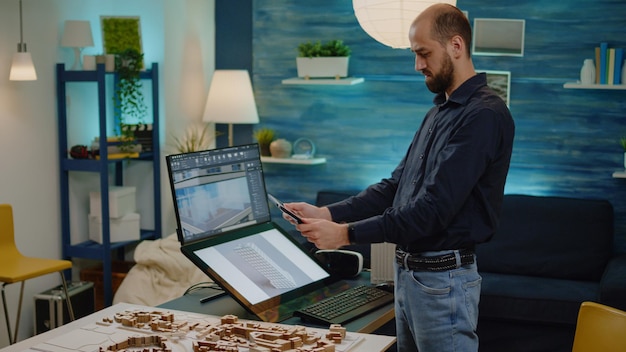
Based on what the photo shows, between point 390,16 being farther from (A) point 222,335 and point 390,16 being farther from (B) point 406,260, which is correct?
(A) point 222,335

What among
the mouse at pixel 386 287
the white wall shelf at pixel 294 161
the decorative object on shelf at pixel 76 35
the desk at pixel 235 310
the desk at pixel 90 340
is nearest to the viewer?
the desk at pixel 90 340

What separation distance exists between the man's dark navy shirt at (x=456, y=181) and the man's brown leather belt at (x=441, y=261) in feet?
0.07

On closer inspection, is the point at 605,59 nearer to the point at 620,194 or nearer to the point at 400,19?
the point at 620,194

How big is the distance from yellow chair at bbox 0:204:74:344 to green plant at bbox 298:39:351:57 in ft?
6.67

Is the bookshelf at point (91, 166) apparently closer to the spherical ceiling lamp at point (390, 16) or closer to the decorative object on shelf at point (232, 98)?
the decorative object on shelf at point (232, 98)

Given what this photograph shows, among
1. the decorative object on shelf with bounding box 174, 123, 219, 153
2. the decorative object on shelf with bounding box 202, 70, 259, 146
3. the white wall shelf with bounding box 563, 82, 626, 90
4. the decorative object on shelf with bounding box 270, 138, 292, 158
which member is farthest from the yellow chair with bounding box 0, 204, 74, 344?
the white wall shelf with bounding box 563, 82, 626, 90

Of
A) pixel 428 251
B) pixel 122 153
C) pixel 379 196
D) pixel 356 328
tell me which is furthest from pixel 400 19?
pixel 122 153

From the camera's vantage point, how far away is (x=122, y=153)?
495cm

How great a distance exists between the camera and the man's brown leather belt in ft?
7.65

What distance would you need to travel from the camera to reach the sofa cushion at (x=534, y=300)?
4156mm

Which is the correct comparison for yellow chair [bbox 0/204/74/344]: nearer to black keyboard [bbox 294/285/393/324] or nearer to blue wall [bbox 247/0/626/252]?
blue wall [bbox 247/0/626/252]

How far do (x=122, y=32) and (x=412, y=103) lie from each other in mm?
1910

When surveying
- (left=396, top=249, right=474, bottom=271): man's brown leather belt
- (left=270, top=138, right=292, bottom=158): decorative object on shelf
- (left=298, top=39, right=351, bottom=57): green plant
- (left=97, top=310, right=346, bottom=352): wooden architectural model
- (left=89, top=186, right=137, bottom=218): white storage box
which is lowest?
(left=89, top=186, right=137, bottom=218): white storage box

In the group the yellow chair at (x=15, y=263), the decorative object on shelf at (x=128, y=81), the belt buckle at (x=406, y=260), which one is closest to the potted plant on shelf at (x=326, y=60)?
the decorative object on shelf at (x=128, y=81)
